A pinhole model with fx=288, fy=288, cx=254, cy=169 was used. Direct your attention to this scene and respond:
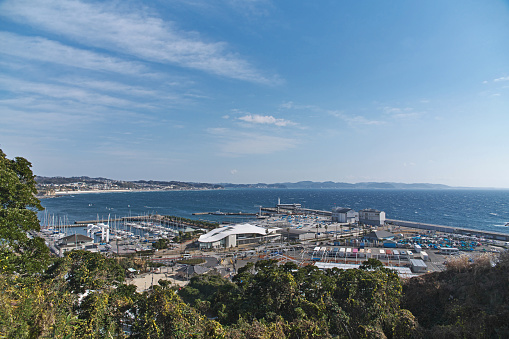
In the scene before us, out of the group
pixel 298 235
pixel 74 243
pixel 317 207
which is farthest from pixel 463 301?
pixel 317 207

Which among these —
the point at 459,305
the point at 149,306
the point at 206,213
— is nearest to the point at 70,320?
the point at 149,306

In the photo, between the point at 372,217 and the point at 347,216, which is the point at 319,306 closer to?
the point at 347,216

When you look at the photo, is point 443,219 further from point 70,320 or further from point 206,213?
point 70,320

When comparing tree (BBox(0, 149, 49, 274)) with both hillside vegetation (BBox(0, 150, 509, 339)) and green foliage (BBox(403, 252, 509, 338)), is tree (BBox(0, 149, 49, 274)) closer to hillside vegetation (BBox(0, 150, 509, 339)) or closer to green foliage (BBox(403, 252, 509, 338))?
hillside vegetation (BBox(0, 150, 509, 339))

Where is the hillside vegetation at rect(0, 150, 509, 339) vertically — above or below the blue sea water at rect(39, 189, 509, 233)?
above

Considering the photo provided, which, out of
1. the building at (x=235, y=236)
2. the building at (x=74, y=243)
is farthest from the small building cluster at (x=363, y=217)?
the building at (x=74, y=243)

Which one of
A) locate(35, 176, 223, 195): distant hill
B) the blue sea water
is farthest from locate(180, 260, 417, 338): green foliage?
locate(35, 176, 223, 195): distant hill
